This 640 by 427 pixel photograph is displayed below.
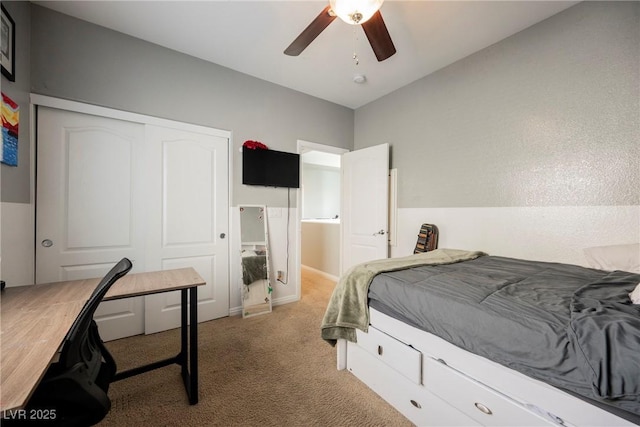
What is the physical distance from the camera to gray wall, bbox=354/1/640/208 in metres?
1.80

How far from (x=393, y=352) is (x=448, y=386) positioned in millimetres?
326

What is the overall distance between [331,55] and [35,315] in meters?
2.89

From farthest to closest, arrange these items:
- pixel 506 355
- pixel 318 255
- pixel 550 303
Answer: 1. pixel 318 255
2. pixel 550 303
3. pixel 506 355

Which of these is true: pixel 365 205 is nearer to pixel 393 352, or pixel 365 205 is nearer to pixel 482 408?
pixel 393 352

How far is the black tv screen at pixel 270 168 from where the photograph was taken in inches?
115

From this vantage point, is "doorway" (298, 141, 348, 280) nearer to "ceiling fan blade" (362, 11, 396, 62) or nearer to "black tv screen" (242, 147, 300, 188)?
"black tv screen" (242, 147, 300, 188)

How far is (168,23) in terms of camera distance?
218 centimetres

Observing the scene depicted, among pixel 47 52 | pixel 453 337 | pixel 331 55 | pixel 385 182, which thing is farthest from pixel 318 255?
pixel 47 52

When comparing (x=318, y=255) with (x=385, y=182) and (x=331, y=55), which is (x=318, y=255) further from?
(x=331, y=55)

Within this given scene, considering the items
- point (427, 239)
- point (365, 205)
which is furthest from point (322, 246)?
point (427, 239)

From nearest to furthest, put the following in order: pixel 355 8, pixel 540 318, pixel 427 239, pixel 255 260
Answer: pixel 540 318, pixel 355 8, pixel 427 239, pixel 255 260

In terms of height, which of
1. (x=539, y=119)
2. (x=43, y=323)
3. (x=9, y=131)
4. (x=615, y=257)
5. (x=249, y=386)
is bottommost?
(x=249, y=386)

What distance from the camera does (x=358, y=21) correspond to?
59.4 inches

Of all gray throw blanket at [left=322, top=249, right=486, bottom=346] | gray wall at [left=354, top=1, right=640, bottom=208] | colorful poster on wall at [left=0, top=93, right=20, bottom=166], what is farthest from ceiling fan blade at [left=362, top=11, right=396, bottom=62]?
colorful poster on wall at [left=0, top=93, right=20, bottom=166]
